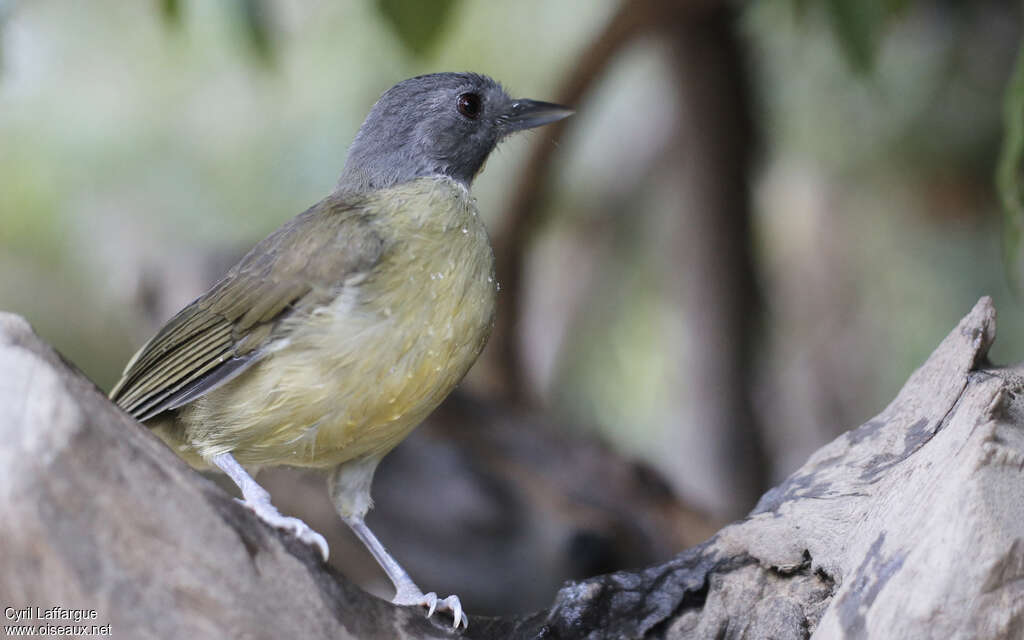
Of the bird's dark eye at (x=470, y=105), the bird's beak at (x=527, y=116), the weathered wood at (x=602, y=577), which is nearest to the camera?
the weathered wood at (x=602, y=577)

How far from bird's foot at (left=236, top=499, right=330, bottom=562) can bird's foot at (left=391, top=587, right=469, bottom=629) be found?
21.7 inches

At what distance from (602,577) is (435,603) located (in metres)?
0.50

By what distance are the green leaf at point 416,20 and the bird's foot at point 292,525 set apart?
1907 mm

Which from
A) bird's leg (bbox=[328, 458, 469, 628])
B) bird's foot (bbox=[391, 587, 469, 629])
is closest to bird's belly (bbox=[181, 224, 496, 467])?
bird's leg (bbox=[328, 458, 469, 628])

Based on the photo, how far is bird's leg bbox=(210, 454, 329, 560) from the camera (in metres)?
2.61

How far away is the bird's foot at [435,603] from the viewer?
3.05m

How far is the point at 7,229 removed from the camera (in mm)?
7402

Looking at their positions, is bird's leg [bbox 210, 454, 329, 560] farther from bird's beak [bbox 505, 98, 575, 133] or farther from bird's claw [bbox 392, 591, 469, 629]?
bird's beak [bbox 505, 98, 575, 133]

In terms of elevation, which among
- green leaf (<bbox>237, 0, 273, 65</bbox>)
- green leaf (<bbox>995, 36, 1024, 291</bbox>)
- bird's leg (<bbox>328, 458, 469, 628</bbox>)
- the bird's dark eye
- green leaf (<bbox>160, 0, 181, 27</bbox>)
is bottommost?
bird's leg (<bbox>328, 458, 469, 628</bbox>)

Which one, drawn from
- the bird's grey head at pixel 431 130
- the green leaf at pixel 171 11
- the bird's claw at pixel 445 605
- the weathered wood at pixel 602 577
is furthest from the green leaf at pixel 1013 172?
the green leaf at pixel 171 11

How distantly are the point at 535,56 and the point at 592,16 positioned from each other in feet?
1.54

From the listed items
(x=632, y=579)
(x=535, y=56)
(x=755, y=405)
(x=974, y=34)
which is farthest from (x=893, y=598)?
(x=535, y=56)

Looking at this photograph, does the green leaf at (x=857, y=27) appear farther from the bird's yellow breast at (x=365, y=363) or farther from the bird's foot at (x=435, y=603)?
the bird's foot at (x=435, y=603)

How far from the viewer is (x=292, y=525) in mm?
2670
